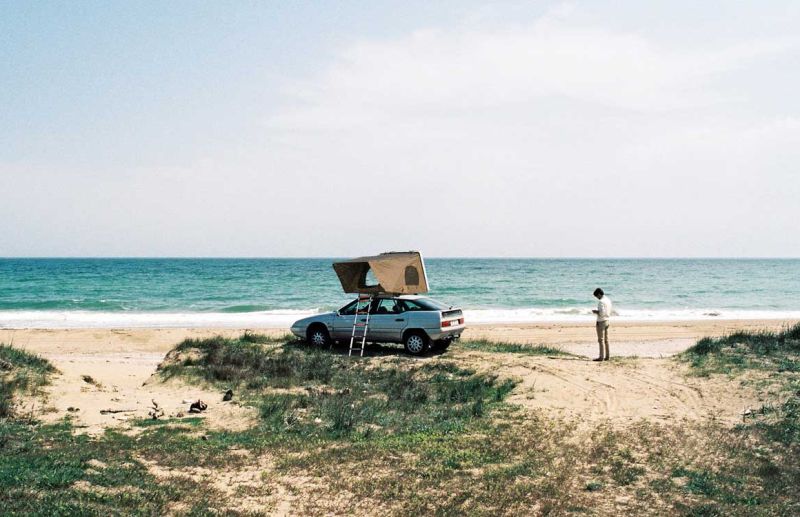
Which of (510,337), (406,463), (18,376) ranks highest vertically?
(18,376)

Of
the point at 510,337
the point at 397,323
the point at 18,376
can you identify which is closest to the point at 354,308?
the point at 397,323

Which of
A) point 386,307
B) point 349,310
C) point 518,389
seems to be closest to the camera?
point 518,389

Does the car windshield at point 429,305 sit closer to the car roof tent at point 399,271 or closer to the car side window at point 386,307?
the car roof tent at point 399,271

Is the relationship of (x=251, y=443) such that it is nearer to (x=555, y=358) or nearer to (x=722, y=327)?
(x=555, y=358)

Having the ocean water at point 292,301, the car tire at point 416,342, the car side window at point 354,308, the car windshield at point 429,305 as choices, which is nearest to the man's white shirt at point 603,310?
the car windshield at point 429,305

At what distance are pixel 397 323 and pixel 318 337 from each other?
2.65 meters

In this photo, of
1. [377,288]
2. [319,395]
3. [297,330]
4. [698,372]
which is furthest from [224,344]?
[698,372]

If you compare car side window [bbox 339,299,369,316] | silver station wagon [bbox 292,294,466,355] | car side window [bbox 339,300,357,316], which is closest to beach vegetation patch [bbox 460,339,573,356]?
silver station wagon [bbox 292,294,466,355]

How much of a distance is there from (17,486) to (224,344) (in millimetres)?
11014

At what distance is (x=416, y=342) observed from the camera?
1691cm

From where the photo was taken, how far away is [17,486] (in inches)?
249

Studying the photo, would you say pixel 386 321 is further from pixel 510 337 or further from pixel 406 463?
pixel 510 337

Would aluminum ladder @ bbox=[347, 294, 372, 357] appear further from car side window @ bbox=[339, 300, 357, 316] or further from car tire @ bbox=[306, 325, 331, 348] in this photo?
car tire @ bbox=[306, 325, 331, 348]

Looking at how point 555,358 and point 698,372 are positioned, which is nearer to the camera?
point 698,372
